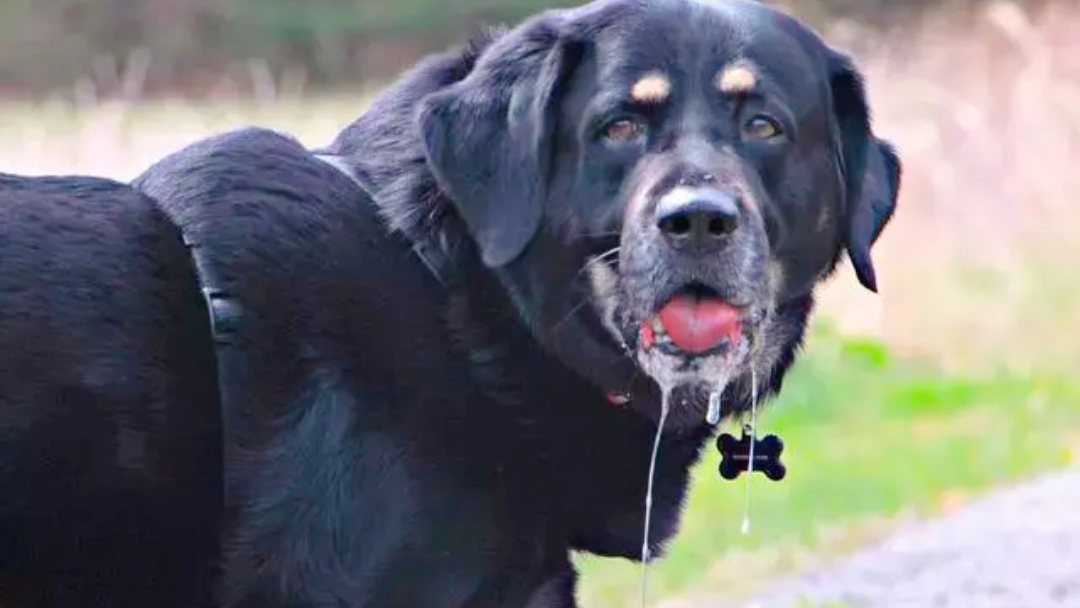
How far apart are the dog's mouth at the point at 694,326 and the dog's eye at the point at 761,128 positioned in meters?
0.34

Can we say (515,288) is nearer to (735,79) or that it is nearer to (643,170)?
(643,170)

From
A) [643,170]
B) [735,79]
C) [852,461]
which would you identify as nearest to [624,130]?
[643,170]

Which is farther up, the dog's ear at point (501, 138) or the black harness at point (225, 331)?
the dog's ear at point (501, 138)

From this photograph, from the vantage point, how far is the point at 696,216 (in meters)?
4.01

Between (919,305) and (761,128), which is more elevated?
(919,305)

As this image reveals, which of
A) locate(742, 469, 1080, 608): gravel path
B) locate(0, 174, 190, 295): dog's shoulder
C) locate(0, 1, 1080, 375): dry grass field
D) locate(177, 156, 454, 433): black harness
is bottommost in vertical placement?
locate(742, 469, 1080, 608): gravel path

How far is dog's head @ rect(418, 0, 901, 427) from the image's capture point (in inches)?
162

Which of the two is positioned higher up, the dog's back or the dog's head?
the dog's head

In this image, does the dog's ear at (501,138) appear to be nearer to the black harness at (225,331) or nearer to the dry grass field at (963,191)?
the black harness at (225,331)

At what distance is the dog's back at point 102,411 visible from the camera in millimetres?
3951

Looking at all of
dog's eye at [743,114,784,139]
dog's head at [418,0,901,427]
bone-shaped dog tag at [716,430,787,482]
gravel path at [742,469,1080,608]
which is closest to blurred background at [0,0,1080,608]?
gravel path at [742,469,1080,608]

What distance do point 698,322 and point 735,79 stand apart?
1.57 feet

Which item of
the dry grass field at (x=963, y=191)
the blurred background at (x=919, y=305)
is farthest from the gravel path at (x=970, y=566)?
the dry grass field at (x=963, y=191)

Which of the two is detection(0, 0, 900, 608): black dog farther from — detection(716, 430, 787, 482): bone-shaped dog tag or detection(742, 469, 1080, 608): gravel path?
detection(742, 469, 1080, 608): gravel path
